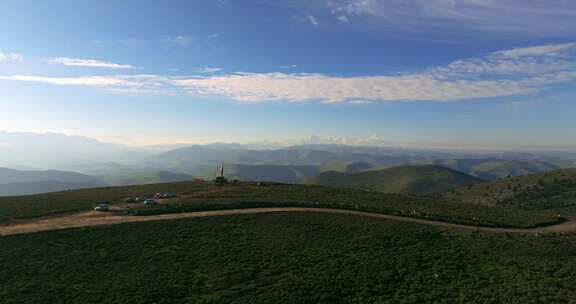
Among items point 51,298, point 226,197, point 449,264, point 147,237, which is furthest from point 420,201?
point 51,298

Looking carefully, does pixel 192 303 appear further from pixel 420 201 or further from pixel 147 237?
pixel 420 201

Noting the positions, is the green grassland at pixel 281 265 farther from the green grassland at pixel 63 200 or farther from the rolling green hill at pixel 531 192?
the rolling green hill at pixel 531 192

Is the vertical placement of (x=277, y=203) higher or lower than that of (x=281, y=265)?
higher

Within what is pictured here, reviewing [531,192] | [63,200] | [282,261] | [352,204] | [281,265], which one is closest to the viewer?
[281,265]

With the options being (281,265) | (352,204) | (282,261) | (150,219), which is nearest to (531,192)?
(352,204)

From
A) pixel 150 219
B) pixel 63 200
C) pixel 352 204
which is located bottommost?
pixel 352 204

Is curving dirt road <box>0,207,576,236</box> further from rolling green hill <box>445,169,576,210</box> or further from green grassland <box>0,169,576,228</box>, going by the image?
rolling green hill <box>445,169,576,210</box>

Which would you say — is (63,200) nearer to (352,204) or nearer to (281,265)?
(281,265)
